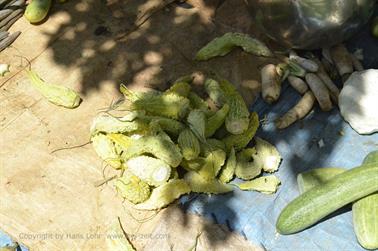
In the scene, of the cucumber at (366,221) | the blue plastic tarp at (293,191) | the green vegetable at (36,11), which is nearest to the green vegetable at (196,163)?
the blue plastic tarp at (293,191)

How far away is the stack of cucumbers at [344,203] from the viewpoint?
10.7ft

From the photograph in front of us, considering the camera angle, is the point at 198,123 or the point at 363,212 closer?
the point at 363,212

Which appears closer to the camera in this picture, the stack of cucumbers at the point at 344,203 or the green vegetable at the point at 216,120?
the stack of cucumbers at the point at 344,203

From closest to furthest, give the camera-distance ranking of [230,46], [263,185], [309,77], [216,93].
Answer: [263,185]
[216,93]
[309,77]
[230,46]

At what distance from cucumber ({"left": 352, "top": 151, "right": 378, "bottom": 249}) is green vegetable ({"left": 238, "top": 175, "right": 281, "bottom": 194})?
551 mm

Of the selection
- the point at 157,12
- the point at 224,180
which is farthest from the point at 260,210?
the point at 157,12

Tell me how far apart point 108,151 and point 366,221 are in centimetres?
183

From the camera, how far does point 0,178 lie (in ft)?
12.7

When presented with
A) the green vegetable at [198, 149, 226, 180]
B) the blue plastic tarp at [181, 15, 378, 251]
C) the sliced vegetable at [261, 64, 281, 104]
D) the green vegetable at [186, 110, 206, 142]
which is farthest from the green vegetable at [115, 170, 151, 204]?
the sliced vegetable at [261, 64, 281, 104]

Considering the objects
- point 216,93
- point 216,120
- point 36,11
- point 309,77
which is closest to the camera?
point 216,120

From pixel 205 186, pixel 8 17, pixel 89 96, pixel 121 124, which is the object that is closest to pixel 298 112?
pixel 205 186

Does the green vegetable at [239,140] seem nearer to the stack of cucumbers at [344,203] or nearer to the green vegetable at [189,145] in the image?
the green vegetable at [189,145]

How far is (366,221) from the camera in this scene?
3252 mm

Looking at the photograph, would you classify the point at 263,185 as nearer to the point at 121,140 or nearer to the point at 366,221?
the point at 366,221
